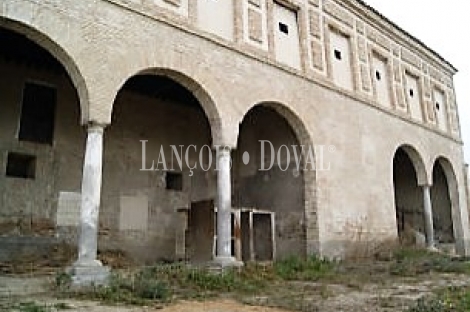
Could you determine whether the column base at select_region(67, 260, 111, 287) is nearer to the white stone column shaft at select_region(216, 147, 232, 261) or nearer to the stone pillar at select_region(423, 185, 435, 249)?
the white stone column shaft at select_region(216, 147, 232, 261)

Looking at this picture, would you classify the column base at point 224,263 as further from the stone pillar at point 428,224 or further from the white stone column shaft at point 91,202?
the stone pillar at point 428,224

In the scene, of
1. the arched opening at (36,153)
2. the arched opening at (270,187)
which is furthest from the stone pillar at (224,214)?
the arched opening at (36,153)

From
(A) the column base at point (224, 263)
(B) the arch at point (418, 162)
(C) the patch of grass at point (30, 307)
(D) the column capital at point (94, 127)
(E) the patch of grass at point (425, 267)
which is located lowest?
(C) the patch of grass at point (30, 307)

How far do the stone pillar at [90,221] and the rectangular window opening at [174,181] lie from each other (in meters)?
5.61

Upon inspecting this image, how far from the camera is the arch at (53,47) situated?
779cm

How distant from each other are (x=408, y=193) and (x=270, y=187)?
8.75 meters

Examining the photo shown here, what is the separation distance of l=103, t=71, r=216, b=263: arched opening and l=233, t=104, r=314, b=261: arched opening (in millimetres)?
993

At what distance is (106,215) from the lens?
12.2 m

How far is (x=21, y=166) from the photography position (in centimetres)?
1143

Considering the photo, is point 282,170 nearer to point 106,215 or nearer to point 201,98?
point 201,98

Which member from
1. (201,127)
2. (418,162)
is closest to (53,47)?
(201,127)

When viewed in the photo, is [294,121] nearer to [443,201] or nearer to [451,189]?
[451,189]

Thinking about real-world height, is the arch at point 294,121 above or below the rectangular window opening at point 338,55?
below

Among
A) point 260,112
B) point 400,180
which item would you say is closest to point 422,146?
point 400,180
